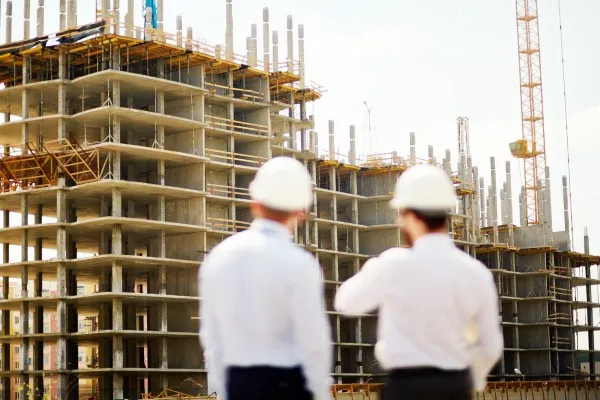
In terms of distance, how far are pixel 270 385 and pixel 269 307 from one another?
37 cm

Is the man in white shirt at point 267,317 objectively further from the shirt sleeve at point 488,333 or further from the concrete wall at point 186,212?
the concrete wall at point 186,212

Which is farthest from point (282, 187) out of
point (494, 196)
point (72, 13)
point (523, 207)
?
point (523, 207)

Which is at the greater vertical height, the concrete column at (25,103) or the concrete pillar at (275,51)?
the concrete pillar at (275,51)

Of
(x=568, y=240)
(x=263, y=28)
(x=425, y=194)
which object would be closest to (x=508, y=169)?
(x=568, y=240)

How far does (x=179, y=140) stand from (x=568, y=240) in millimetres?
54363

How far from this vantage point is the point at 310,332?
17.7ft

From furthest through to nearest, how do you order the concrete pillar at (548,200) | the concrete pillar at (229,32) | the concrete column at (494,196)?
the concrete pillar at (548,200) → the concrete column at (494,196) → the concrete pillar at (229,32)

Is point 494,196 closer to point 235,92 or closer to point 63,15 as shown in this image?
point 235,92

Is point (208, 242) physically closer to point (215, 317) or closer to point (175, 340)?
point (175, 340)

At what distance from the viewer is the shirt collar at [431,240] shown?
552 centimetres

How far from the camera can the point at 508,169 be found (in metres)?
113

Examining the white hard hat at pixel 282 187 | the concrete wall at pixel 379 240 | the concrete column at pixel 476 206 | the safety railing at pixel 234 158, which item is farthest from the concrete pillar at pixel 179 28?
the white hard hat at pixel 282 187

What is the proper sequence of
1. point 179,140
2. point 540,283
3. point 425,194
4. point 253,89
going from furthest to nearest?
point 540,283, point 253,89, point 179,140, point 425,194

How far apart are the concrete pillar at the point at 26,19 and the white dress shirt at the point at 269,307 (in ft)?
228
